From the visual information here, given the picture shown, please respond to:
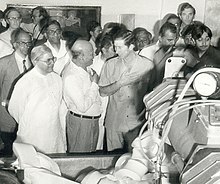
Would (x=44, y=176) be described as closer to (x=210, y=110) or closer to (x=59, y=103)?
(x=210, y=110)

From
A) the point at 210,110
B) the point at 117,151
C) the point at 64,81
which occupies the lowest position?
the point at 117,151

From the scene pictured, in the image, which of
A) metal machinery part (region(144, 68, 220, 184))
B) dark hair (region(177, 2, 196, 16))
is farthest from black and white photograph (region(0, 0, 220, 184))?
metal machinery part (region(144, 68, 220, 184))

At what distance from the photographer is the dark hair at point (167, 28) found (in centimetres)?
304

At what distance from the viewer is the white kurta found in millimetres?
2654

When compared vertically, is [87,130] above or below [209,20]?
below

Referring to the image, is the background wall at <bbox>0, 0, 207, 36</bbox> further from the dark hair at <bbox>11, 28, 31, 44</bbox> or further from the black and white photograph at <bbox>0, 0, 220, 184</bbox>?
the dark hair at <bbox>11, 28, 31, 44</bbox>

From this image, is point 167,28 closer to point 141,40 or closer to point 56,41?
point 141,40

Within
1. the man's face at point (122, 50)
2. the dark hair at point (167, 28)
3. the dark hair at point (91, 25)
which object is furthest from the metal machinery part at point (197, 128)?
the dark hair at point (167, 28)

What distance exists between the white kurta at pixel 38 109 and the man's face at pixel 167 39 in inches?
29.5

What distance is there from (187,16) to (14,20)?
3.69 feet

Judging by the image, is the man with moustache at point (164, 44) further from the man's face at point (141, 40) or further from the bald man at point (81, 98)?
the bald man at point (81, 98)

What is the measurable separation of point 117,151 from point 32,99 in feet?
2.12

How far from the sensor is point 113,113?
2.98 m

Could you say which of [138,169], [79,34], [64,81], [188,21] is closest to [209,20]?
[188,21]
